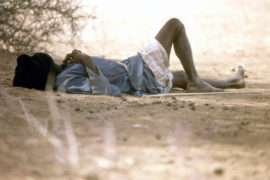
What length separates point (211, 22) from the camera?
12.0 meters

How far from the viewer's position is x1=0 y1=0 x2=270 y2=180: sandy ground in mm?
1904

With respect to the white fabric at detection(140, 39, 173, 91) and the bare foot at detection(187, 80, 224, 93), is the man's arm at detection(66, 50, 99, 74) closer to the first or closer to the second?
the white fabric at detection(140, 39, 173, 91)

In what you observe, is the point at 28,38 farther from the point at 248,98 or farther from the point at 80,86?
the point at 248,98

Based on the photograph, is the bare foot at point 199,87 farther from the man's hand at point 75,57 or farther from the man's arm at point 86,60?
the man's hand at point 75,57

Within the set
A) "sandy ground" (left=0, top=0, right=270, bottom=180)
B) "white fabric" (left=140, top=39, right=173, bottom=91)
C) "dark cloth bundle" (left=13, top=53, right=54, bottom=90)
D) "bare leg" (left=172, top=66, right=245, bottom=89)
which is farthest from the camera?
"bare leg" (left=172, top=66, right=245, bottom=89)

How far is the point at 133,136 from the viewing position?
2.48 m

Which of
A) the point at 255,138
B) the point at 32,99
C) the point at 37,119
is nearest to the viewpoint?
the point at 255,138

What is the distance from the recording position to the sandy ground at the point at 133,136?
1.90m

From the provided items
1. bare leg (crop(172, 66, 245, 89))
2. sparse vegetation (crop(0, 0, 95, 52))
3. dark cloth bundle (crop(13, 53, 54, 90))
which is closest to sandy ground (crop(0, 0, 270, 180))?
dark cloth bundle (crop(13, 53, 54, 90))

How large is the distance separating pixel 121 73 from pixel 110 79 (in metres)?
0.16

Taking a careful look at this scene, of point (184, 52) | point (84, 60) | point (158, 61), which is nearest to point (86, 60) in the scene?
point (84, 60)

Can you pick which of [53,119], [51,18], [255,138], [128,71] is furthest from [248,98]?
[51,18]

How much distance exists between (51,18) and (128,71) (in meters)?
2.73

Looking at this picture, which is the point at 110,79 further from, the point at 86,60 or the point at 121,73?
the point at 86,60
